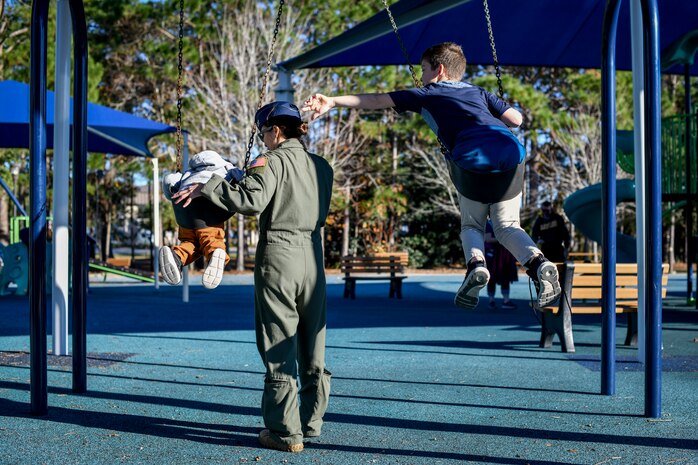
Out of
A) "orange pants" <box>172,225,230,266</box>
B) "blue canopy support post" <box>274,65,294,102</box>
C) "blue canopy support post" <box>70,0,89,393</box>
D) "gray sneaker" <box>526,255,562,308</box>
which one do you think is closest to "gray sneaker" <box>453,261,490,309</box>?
"gray sneaker" <box>526,255,562,308</box>

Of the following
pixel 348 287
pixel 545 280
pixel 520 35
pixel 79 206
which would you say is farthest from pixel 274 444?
pixel 348 287

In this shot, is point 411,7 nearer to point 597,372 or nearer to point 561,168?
point 597,372

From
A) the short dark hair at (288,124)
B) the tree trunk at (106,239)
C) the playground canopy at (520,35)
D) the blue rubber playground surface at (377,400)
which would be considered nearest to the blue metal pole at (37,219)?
the blue rubber playground surface at (377,400)

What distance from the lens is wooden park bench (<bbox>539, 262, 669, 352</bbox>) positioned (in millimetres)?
8805

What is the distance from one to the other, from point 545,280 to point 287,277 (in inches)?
57.6

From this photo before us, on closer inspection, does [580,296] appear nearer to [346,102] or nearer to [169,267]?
[169,267]

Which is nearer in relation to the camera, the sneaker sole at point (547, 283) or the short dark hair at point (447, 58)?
the sneaker sole at point (547, 283)

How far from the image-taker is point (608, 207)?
6.43 meters

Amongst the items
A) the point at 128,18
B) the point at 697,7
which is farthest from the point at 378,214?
the point at 697,7

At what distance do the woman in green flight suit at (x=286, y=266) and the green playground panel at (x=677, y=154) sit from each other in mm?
10944

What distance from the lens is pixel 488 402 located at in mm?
6098

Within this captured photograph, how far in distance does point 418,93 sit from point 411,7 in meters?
3.84

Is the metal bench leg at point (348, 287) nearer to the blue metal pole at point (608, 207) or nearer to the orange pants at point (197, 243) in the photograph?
the blue metal pole at point (608, 207)

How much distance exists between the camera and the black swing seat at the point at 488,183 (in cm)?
493
